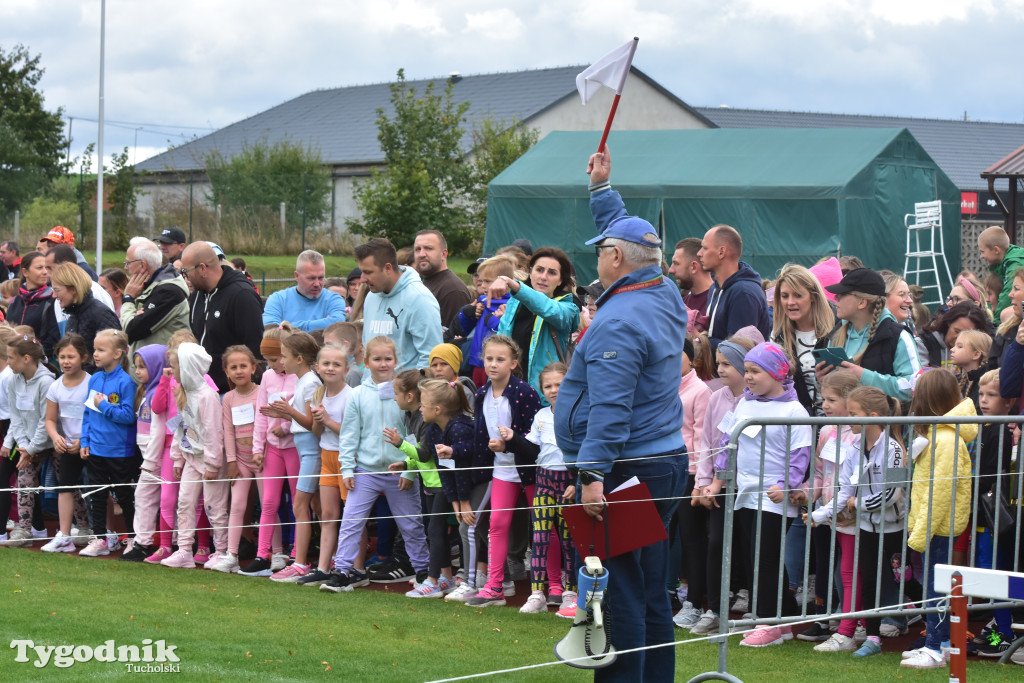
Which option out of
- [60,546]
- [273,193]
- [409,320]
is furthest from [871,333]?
[273,193]

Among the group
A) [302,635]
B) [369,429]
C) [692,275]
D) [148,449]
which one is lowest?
[302,635]

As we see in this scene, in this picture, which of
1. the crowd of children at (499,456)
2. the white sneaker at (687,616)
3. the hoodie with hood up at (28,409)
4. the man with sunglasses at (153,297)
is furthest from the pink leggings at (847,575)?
the hoodie with hood up at (28,409)

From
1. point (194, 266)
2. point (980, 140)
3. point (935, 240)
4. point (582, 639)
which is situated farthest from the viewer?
point (980, 140)

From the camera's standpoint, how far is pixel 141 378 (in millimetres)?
9039

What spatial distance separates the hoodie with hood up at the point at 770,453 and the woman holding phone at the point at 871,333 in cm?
49

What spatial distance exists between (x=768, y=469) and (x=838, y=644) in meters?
0.98

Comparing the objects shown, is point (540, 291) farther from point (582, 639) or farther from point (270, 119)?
point (270, 119)

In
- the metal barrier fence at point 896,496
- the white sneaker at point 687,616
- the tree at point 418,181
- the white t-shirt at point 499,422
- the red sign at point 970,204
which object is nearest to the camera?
the metal barrier fence at point 896,496

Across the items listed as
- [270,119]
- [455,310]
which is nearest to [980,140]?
[270,119]

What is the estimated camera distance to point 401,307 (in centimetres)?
853

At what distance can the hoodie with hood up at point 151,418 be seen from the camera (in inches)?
349

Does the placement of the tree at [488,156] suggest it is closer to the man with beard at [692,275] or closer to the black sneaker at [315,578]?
the man with beard at [692,275]

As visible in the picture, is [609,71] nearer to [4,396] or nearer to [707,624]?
[707,624]

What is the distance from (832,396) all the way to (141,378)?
522 centimetres
